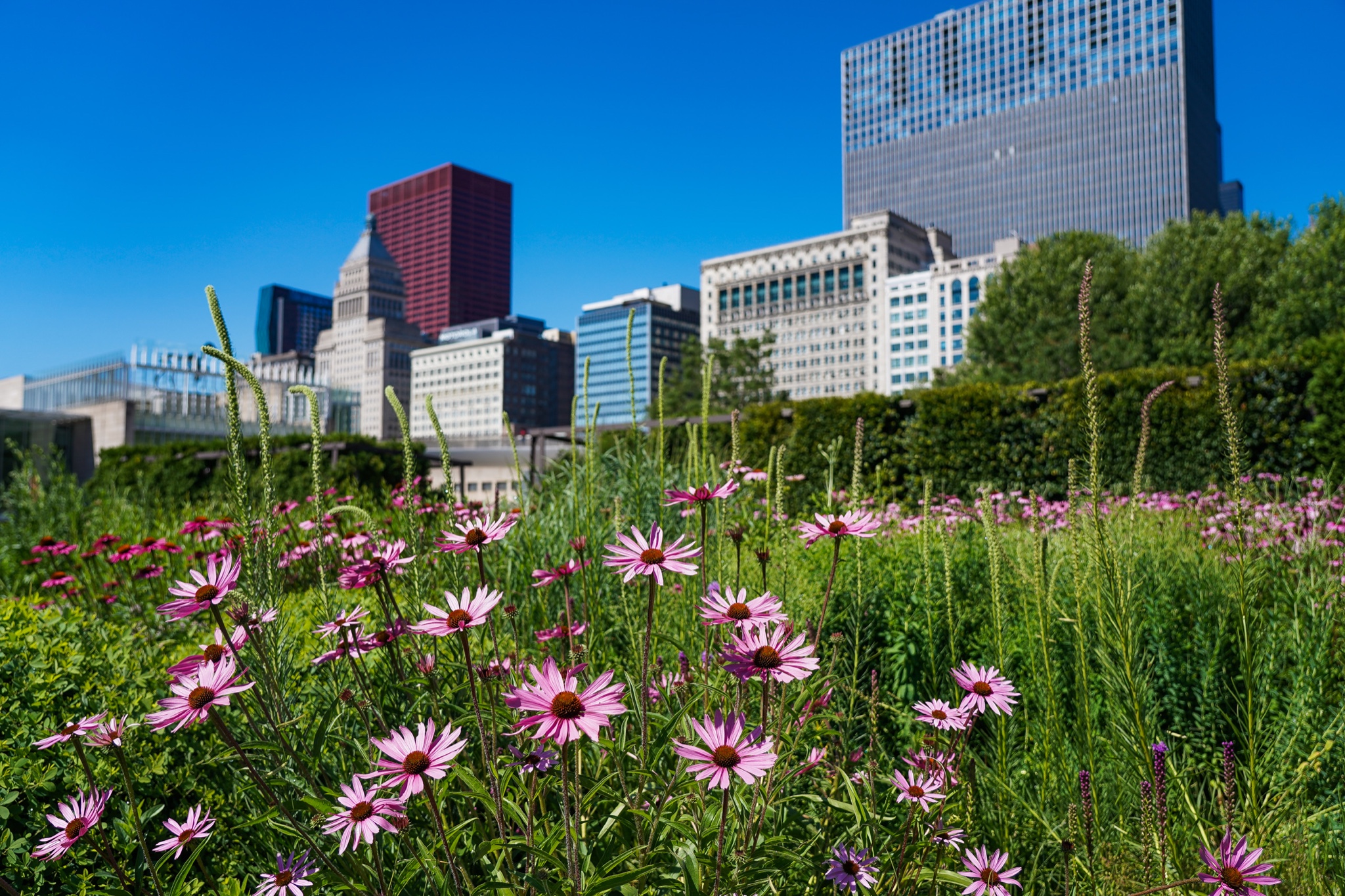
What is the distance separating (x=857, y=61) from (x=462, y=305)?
103 meters

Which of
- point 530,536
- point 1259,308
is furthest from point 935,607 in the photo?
point 1259,308

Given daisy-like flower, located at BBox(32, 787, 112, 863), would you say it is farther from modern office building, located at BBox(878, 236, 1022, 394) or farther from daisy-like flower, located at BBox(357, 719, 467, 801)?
modern office building, located at BBox(878, 236, 1022, 394)

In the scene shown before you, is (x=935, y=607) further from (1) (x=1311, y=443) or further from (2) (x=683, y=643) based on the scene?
(1) (x=1311, y=443)

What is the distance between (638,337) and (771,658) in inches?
4908

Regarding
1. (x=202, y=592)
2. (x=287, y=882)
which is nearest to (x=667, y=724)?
(x=287, y=882)

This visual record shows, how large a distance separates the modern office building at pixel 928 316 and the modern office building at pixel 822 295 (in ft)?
5.76

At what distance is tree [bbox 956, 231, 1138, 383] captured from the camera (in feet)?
73.9

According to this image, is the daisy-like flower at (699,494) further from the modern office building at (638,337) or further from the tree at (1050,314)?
Result: the modern office building at (638,337)

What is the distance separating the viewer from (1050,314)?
24.3 m

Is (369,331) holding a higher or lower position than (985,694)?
higher

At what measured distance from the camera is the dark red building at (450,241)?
592 ft

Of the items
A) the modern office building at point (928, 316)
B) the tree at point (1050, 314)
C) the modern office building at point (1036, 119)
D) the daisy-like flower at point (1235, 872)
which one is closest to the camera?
the daisy-like flower at point (1235, 872)

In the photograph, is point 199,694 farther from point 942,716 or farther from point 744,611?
point 942,716

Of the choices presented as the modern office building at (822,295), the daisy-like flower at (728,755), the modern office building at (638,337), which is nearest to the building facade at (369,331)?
the modern office building at (638,337)
